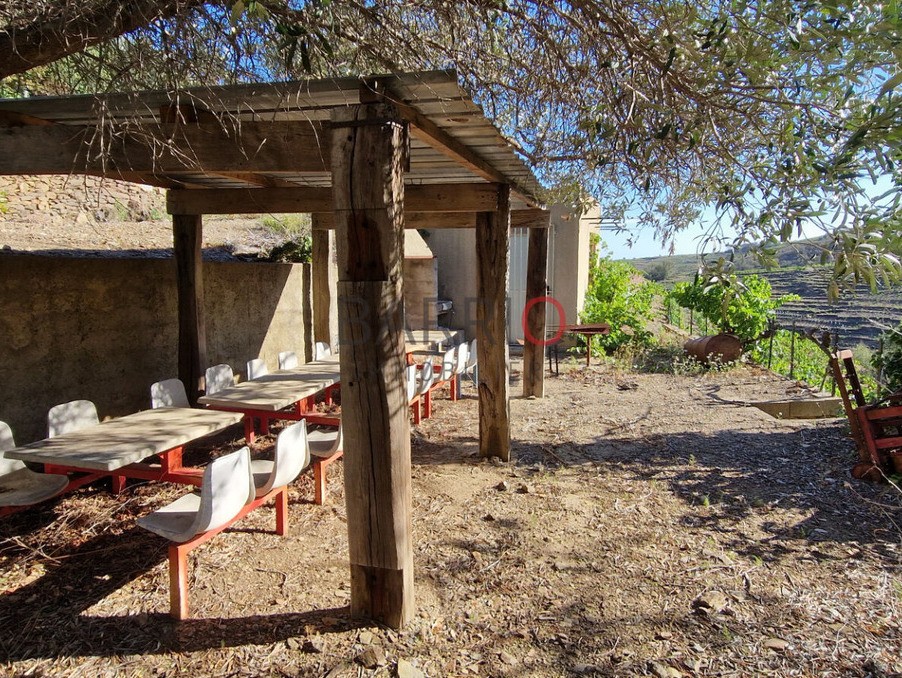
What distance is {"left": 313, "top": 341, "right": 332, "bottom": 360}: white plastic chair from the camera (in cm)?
748

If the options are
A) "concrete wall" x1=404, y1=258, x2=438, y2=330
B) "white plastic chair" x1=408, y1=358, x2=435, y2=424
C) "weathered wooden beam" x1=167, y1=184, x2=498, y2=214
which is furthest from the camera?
"concrete wall" x1=404, y1=258, x2=438, y2=330

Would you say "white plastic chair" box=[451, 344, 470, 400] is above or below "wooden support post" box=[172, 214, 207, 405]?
below

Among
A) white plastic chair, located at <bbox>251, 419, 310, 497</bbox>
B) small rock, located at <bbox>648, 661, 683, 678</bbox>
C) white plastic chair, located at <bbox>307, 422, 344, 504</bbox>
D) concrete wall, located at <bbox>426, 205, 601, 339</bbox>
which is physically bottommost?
small rock, located at <bbox>648, 661, 683, 678</bbox>

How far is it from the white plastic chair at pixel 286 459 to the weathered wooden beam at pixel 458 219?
4.19 meters

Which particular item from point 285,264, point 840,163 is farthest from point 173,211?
point 840,163

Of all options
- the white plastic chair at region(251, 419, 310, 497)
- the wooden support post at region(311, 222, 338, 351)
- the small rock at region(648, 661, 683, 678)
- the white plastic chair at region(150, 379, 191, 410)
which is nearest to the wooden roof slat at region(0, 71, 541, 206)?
the white plastic chair at region(251, 419, 310, 497)

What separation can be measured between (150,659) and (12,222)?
6.94 meters

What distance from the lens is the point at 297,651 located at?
2764mm

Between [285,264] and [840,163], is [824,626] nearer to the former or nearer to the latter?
[840,163]

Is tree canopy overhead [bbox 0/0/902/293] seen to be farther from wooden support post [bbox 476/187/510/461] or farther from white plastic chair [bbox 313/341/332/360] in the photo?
white plastic chair [bbox 313/341/332/360]

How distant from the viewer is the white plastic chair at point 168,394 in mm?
4887

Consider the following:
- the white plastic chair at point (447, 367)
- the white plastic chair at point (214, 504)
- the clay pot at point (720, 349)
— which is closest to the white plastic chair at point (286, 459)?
→ the white plastic chair at point (214, 504)

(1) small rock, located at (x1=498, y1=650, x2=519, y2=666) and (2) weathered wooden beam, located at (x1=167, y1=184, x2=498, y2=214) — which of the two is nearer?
(1) small rock, located at (x1=498, y1=650, x2=519, y2=666)

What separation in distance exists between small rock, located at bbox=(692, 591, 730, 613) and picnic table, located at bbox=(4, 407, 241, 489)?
2.97 metres
